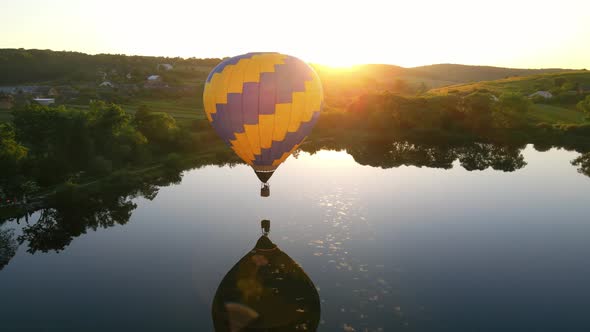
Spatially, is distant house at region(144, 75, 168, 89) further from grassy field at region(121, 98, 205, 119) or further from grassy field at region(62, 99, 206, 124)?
grassy field at region(62, 99, 206, 124)

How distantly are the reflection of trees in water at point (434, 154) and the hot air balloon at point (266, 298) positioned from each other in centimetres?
2598

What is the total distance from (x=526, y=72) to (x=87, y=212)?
623 feet

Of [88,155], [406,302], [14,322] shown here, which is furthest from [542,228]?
[88,155]

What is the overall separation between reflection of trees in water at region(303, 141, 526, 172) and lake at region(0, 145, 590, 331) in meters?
9.25

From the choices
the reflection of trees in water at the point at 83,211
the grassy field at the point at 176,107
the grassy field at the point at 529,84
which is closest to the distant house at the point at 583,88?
the grassy field at the point at 529,84

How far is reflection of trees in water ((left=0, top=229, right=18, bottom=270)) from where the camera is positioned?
18.5 meters

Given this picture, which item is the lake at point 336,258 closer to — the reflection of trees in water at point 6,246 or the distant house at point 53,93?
the reflection of trees in water at point 6,246

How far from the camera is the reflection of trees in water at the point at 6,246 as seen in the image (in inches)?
729

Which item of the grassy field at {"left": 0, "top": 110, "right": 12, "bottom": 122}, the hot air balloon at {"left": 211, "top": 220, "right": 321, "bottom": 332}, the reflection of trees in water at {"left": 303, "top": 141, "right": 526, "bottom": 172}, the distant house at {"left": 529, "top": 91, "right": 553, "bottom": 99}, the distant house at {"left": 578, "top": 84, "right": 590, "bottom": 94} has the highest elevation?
the distant house at {"left": 578, "top": 84, "right": 590, "bottom": 94}

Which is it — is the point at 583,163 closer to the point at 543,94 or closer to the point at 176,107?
the point at 543,94

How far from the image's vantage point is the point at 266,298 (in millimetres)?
Answer: 15086

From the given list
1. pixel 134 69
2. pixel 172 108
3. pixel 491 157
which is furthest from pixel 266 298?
pixel 134 69

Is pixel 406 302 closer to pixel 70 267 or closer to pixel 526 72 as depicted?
pixel 70 267

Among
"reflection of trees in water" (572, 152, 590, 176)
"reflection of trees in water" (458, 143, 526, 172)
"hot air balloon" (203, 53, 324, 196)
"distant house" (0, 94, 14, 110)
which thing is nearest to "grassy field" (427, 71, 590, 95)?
"reflection of trees in water" (458, 143, 526, 172)
